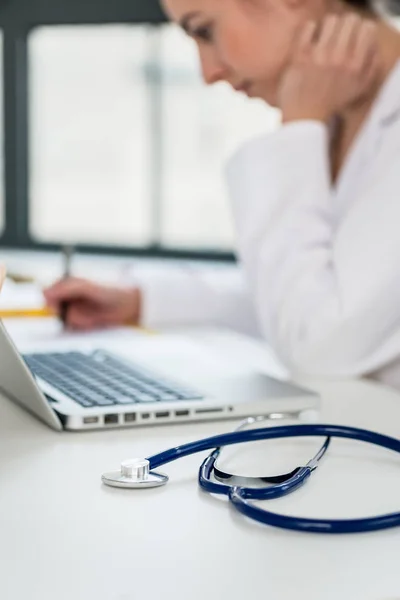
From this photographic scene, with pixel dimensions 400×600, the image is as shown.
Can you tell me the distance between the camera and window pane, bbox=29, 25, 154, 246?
2.69 m

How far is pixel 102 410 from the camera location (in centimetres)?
74

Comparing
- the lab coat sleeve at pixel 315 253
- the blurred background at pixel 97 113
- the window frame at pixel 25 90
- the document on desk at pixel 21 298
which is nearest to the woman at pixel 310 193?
the lab coat sleeve at pixel 315 253

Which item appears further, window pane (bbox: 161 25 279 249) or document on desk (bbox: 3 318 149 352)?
window pane (bbox: 161 25 279 249)

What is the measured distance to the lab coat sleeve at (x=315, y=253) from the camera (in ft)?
3.29

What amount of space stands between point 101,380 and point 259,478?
0.31 m

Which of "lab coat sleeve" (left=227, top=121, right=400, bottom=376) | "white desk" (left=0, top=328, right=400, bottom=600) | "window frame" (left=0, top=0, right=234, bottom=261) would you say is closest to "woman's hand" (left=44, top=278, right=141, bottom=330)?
"lab coat sleeve" (left=227, top=121, right=400, bottom=376)

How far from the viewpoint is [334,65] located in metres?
1.25

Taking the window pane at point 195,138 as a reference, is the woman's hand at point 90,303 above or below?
above

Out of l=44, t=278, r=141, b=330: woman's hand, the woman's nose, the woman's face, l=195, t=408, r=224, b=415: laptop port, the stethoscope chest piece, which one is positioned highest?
the woman's face

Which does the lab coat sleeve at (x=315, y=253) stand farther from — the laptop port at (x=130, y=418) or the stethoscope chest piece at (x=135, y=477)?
the stethoscope chest piece at (x=135, y=477)

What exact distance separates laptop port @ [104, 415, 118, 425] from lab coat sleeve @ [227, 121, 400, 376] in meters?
0.34

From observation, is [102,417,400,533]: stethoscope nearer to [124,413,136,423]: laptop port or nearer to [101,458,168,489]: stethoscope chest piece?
[101,458,168,489]: stethoscope chest piece

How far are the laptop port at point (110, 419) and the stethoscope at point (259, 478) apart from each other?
0.40ft

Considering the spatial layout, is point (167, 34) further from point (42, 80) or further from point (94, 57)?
point (94, 57)
